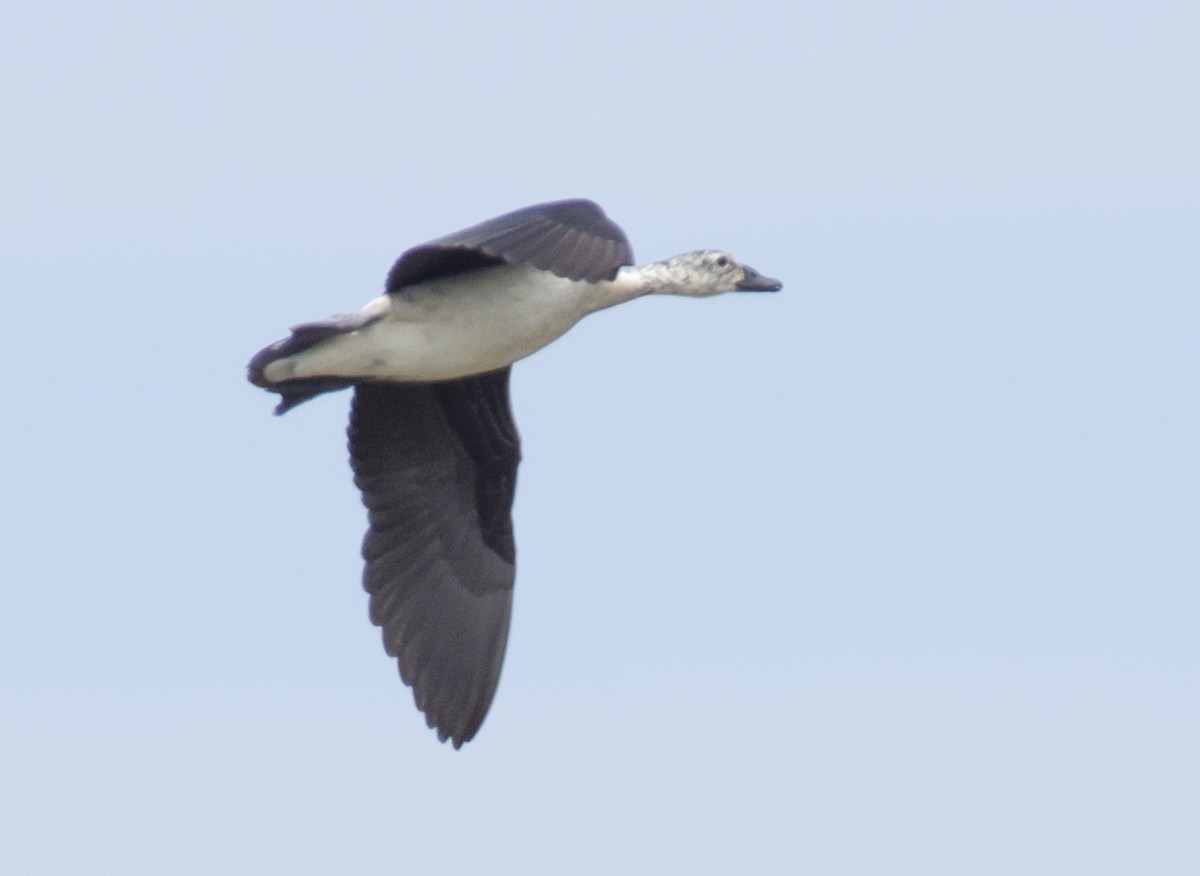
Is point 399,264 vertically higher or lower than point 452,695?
higher

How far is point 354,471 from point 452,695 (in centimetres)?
127

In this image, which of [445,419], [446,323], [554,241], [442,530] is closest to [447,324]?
A: [446,323]

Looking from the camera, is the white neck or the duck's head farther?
the duck's head

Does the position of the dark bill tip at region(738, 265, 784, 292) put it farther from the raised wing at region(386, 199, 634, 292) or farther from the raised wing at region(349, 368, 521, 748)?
the raised wing at region(386, 199, 634, 292)

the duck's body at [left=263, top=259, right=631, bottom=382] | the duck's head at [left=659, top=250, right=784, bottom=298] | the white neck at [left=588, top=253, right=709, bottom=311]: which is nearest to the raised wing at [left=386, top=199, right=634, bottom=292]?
the duck's body at [left=263, top=259, right=631, bottom=382]

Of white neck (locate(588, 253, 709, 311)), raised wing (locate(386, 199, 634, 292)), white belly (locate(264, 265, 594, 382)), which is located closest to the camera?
raised wing (locate(386, 199, 634, 292))

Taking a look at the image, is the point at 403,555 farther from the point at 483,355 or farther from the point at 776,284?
the point at 776,284

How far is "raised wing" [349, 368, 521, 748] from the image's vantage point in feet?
43.8

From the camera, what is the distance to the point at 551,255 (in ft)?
35.6

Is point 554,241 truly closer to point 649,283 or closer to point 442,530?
point 649,283

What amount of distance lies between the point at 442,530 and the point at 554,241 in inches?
119

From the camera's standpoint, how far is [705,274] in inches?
540

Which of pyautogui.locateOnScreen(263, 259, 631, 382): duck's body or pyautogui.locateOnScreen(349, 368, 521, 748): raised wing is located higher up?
pyautogui.locateOnScreen(263, 259, 631, 382): duck's body

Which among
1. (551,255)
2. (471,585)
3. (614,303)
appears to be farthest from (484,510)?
(551,255)
